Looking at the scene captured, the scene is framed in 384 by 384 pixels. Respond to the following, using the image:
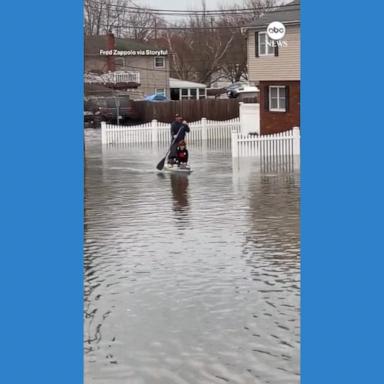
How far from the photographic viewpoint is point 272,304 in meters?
7.98

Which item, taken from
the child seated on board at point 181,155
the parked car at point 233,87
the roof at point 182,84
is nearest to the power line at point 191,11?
the roof at point 182,84

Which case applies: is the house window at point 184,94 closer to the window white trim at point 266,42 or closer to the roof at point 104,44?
the roof at point 104,44

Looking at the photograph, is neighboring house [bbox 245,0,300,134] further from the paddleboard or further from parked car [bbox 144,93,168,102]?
the paddleboard

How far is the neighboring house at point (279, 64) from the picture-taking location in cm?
727

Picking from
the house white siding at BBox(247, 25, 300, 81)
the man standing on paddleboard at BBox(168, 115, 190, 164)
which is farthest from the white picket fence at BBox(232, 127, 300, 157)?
the house white siding at BBox(247, 25, 300, 81)

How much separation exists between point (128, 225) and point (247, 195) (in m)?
2.89

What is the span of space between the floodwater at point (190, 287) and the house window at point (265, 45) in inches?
55.3

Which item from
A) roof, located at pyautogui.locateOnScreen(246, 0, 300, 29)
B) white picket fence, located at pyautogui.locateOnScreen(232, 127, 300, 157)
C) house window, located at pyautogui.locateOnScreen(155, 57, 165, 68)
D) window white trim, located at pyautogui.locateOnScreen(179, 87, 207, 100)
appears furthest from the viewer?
white picket fence, located at pyautogui.locateOnScreen(232, 127, 300, 157)

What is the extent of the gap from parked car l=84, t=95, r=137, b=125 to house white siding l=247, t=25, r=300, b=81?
130 cm

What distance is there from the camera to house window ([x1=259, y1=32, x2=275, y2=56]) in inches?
306

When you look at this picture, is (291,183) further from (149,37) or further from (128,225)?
(149,37)

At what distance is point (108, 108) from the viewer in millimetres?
8102

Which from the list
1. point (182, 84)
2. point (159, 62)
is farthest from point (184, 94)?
point (159, 62)

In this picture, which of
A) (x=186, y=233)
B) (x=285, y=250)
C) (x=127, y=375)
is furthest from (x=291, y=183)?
(x=127, y=375)
